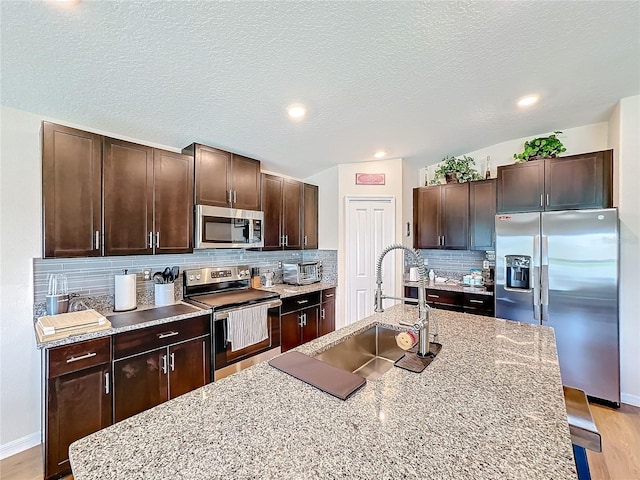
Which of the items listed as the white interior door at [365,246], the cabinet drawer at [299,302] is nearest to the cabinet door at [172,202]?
the cabinet drawer at [299,302]

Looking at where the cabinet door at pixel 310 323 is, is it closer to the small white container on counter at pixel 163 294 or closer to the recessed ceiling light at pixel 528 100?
the small white container on counter at pixel 163 294

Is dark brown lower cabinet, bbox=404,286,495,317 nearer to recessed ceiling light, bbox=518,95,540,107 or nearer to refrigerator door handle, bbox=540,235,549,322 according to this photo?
refrigerator door handle, bbox=540,235,549,322

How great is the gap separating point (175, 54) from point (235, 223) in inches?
64.7

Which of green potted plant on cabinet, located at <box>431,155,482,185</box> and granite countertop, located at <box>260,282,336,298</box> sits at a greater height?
green potted plant on cabinet, located at <box>431,155,482,185</box>

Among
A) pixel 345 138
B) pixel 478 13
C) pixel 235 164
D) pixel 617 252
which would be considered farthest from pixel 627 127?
pixel 235 164

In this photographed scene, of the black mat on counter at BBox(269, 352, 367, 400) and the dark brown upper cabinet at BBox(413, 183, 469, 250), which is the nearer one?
the black mat on counter at BBox(269, 352, 367, 400)

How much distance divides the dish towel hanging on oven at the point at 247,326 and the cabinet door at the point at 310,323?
2.08ft

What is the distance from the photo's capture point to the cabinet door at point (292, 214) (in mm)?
3653

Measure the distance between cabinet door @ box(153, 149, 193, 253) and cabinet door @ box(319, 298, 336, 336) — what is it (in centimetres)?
182

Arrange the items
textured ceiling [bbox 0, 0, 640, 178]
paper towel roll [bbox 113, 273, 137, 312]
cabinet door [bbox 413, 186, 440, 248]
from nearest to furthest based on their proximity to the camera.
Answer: textured ceiling [bbox 0, 0, 640, 178] < paper towel roll [bbox 113, 273, 137, 312] < cabinet door [bbox 413, 186, 440, 248]

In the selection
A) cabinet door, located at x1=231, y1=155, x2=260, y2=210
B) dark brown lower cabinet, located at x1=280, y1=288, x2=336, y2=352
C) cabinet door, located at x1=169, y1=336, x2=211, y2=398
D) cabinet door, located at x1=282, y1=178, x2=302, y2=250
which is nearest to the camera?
cabinet door, located at x1=169, y1=336, x2=211, y2=398

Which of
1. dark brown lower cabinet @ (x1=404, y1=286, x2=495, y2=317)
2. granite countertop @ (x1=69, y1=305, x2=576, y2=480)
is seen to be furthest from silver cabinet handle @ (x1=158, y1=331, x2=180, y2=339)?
dark brown lower cabinet @ (x1=404, y1=286, x2=495, y2=317)

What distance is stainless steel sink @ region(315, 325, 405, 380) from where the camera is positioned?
1.55 metres

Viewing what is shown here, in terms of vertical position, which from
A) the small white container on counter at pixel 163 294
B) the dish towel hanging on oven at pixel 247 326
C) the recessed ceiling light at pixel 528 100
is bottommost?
the dish towel hanging on oven at pixel 247 326
